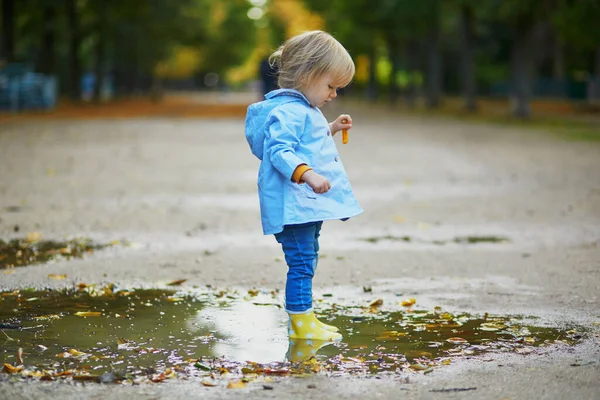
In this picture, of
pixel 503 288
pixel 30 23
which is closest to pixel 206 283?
pixel 503 288

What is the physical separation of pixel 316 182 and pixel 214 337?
0.87 metres

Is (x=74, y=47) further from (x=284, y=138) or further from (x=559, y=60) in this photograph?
(x=284, y=138)

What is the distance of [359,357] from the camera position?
14.7 ft

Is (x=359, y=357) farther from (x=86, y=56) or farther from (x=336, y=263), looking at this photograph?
(x=86, y=56)

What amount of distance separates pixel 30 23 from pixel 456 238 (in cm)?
3716

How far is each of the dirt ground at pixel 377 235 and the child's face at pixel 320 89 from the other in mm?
1377

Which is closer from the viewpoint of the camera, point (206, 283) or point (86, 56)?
point (206, 283)

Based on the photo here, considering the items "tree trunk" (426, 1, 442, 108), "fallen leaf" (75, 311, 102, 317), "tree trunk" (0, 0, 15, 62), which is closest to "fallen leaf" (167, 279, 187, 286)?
"fallen leaf" (75, 311, 102, 317)

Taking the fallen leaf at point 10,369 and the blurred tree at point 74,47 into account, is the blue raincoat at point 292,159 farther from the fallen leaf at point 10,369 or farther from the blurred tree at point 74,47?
the blurred tree at point 74,47

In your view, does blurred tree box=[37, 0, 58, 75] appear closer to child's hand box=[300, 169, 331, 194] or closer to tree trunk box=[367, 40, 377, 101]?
tree trunk box=[367, 40, 377, 101]

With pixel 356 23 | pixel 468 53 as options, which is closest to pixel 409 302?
pixel 468 53

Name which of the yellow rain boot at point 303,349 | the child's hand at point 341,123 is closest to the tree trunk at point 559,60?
the child's hand at point 341,123

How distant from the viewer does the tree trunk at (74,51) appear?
41.5 m

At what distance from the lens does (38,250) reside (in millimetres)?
7637
